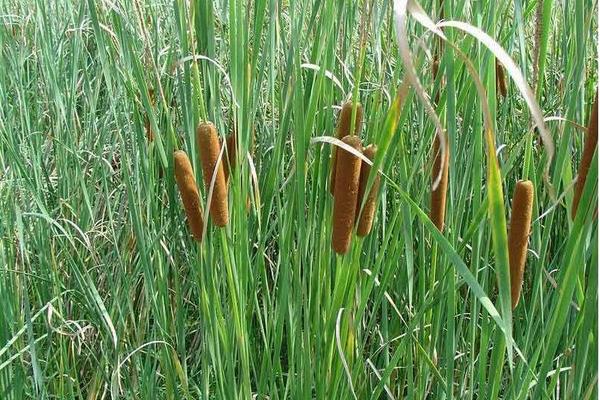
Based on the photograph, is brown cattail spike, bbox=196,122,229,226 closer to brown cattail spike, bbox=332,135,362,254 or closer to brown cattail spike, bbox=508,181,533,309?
brown cattail spike, bbox=332,135,362,254

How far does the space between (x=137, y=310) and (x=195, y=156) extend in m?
0.80

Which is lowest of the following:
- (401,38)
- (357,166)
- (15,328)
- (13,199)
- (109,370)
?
(109,370)

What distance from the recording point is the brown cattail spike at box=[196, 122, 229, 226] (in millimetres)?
792

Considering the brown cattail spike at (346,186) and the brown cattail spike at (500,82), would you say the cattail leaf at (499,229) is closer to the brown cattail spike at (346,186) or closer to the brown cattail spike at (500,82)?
the brown cattail spike at (346,186)

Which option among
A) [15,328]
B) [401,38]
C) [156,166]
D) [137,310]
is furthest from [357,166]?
[137,310]

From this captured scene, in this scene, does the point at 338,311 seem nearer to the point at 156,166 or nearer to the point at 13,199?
the point at 156,166

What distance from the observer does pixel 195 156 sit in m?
0.94

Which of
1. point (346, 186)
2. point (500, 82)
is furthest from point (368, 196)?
point (500, 82)

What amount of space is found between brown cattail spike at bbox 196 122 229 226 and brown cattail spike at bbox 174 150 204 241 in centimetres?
1

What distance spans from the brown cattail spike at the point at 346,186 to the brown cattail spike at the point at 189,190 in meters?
0.15

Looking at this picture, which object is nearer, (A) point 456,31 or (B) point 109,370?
(A) point 456,31

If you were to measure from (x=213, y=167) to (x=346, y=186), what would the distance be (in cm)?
14

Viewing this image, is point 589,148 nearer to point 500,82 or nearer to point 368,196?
point 368,196

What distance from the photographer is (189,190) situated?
2.74 ft
